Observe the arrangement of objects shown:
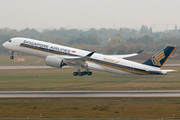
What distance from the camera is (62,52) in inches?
2483

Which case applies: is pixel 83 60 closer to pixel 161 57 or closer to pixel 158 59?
pixel 158 59

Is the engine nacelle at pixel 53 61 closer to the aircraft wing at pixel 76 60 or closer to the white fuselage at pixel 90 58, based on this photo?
the aircraft wing at pixel 76 60

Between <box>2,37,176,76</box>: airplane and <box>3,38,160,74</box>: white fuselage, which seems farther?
<box>3,38,160,74</box>: white fuselage

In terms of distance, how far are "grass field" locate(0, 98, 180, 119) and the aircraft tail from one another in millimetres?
16854

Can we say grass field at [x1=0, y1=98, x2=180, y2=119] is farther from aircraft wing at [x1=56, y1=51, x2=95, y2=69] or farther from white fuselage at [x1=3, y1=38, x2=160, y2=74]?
white fuselage at [x1=3, y1=38, x2=160, y2=74]

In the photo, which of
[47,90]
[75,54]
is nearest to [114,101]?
[47,90]

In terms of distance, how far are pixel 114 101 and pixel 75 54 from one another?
21846 mm

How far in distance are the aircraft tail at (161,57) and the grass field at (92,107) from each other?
55.3 feet

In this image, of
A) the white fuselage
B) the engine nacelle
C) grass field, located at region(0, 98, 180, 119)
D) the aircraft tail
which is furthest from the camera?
the white fuselage

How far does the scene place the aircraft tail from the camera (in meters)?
60.1

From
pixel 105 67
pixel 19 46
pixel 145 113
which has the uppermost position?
pixel 19 46

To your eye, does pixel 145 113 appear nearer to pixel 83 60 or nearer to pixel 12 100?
pixel 12 100

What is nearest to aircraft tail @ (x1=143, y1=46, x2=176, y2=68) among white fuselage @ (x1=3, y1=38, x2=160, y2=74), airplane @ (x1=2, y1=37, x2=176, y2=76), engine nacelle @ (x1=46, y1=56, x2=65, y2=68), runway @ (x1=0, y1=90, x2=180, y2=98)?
airplane @ (x1=2, y1=37, x2=176, y2=76)

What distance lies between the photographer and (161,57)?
61344 millimetres
